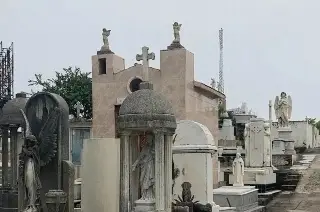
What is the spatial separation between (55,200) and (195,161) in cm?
289

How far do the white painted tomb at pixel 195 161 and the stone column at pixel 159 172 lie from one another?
2.11 metres

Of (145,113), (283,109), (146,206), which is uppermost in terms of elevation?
(283,109)

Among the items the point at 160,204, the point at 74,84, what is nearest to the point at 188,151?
the point at 160,204

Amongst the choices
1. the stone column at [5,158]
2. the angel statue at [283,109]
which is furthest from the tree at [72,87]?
the stone column at [5,158]

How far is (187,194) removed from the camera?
10016 mm

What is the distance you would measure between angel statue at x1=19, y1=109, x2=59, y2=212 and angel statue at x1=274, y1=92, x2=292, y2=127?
18246 millimetres

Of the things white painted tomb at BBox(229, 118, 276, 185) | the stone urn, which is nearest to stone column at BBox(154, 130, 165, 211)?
the stone urn

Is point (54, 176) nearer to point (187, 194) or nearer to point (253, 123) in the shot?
point (187, 194)

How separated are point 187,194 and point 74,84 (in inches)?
1081

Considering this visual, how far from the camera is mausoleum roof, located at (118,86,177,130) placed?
25.7ft

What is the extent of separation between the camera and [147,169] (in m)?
8.13

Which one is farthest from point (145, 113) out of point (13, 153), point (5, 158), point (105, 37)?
point (105, 37)

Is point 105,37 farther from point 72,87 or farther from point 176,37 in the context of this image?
→ point 72,87

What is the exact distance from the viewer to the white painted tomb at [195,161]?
394 inches
